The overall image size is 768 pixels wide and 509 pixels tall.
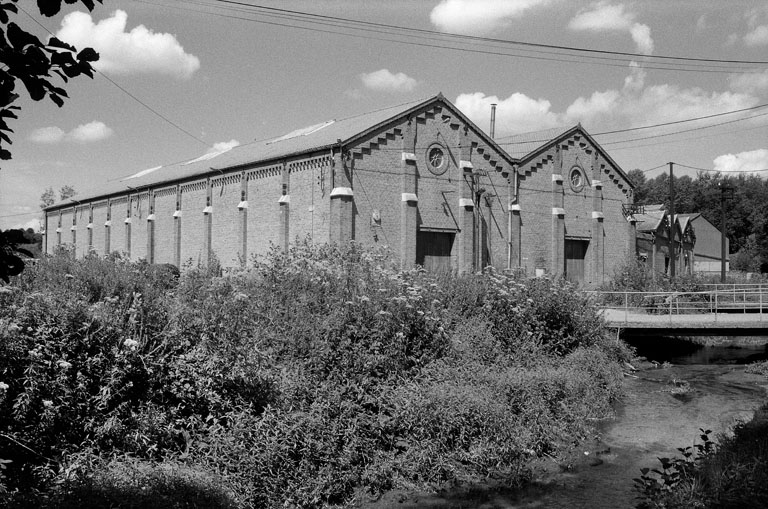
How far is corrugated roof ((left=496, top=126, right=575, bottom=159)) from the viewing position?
3272 cm

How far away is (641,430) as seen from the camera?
46.7ft

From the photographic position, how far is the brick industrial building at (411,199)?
2553 centimetres

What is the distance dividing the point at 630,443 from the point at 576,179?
22.7 meters

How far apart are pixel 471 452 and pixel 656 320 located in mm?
13683

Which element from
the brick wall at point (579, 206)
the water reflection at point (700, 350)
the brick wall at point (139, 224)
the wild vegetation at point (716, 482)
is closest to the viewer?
the wild vegetation at point (716, 482)

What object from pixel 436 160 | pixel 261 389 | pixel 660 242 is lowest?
pixel 261 389

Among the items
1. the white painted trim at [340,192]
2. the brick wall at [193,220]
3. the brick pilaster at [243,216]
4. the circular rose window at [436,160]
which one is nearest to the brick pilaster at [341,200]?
the white painted trim at [340,192]

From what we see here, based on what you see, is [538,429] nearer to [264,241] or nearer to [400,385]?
[400,385]

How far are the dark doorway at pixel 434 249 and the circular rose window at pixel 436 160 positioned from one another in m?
2.72

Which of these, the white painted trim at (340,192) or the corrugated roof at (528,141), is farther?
the corrugated roof at (528,141)

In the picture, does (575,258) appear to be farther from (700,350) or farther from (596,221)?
(700,350)

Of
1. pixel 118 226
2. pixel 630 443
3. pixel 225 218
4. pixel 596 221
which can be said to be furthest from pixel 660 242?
pixel 118 226

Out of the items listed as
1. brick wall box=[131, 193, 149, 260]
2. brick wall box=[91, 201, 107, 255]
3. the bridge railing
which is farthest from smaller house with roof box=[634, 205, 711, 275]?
brick wall box=[91, 201, 107, 255]

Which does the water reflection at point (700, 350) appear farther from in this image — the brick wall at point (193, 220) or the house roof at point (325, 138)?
the brick wall at point (193, 220)
